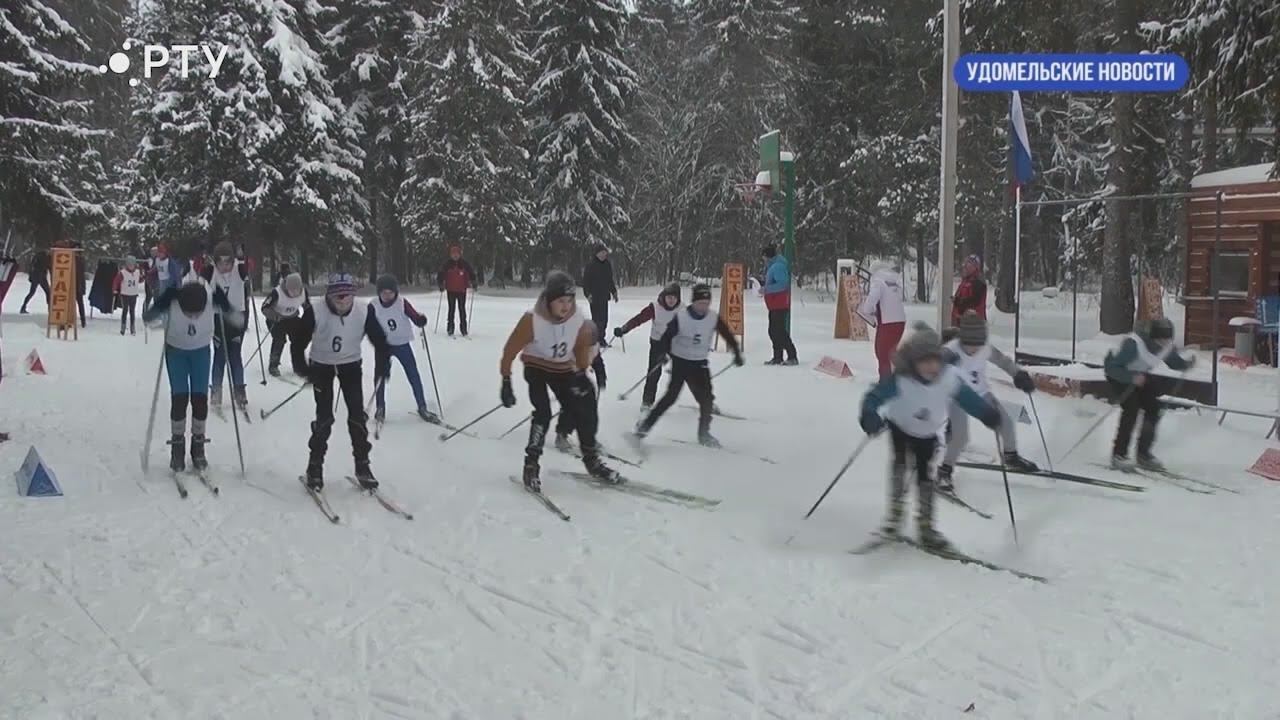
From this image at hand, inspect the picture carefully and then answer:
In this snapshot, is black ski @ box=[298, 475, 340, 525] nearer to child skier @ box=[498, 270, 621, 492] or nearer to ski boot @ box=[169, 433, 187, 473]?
ski boot @ box=[169, 433, 187, 473]

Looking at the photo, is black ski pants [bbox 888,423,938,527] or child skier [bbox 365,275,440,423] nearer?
black ski pants [bbox 888,423,938,527]

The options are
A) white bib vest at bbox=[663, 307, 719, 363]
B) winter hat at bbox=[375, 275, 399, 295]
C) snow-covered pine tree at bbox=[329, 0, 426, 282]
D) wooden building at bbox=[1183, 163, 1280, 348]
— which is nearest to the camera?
A: white bib vest at bbox=[663, 307, 719, 363]

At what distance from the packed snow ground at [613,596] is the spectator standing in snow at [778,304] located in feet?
19.9

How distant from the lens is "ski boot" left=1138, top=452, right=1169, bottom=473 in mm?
8883

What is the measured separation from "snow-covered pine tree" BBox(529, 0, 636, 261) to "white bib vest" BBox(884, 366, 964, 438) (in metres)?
32.2

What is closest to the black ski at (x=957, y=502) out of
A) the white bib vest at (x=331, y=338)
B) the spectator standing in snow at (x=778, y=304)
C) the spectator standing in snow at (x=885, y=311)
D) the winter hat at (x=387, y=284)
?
the white bib vest at (x=331, y=338)

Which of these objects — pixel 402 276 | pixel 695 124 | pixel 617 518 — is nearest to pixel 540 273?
pixel 402 276

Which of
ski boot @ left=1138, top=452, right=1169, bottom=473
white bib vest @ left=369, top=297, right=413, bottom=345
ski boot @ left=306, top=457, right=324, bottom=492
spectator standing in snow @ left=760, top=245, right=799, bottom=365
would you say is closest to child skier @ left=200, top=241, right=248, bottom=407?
white bib vest @ left=369, top=297, right=413, bottom=345

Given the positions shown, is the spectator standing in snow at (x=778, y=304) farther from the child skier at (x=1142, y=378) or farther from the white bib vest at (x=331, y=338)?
the white bib vest at (x=331, y=338)

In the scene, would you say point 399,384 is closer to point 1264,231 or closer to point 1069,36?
point 1264,231

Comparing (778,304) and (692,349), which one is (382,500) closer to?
(692,349)

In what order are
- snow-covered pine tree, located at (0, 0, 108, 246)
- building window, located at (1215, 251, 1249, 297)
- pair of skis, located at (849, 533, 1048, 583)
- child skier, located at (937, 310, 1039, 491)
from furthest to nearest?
snow-covered pine tree, located at (0, 0, 108, 246) < building window, located at (1215, 251, 1249, 297) < child skier, located at (937, 310, 1039, 491) < pair of skis, located at (849, 533, 1048, 583)

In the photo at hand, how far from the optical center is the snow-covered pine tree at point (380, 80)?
1485 inches

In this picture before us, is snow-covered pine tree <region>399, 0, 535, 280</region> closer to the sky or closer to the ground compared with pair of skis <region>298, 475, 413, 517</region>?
closer to the sky
